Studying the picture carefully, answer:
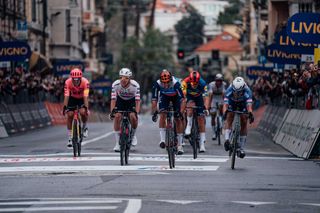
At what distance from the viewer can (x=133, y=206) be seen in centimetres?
1414

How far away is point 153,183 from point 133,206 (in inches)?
142

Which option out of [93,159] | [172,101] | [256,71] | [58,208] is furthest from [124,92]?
[256,71]

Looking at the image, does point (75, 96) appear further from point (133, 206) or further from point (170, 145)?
point (133, 206)

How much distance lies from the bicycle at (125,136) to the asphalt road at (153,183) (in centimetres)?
28

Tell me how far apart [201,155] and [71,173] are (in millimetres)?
6595

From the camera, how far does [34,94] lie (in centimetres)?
5131

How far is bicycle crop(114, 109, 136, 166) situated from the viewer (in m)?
22.1

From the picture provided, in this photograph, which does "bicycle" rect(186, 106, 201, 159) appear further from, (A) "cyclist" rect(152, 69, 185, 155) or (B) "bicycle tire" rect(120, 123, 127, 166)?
(B) "bicycle tire" rect(120, 123, 127, 166)

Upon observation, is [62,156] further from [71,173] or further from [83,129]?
[71,173]

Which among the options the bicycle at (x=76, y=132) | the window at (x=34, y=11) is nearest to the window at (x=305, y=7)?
the window at (x=34, y=11)

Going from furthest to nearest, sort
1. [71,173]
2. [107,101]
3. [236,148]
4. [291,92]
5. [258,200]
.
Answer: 1. [107,101]
2. [291,92]
3. [236,148]
4. [71,173]
5. [258,200]

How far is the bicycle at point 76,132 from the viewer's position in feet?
81.4

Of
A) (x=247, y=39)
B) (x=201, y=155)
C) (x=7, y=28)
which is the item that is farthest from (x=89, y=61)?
(x=201, y=155)

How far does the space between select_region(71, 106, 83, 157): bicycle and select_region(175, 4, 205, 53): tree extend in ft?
402
